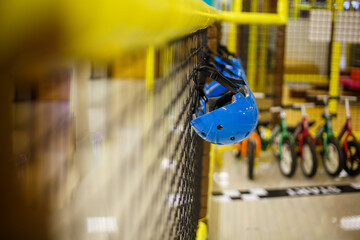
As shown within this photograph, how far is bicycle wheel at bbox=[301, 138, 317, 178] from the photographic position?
3523mm

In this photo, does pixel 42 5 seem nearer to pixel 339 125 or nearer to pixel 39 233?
pixel 39 233

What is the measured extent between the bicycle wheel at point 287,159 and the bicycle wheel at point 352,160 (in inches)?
20.7

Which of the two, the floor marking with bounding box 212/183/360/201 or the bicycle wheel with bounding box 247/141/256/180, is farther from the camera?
the bicycle wheel with bounding box 247/141/256/180

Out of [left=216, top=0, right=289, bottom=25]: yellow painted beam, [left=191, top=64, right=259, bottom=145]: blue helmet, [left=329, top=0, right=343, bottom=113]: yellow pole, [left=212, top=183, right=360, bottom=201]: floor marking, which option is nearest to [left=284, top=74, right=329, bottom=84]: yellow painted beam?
[left=329, top=0, right=343, bottom=113]: yellow pole

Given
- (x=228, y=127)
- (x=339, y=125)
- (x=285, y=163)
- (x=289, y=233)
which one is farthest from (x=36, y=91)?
(x=339, y=125)

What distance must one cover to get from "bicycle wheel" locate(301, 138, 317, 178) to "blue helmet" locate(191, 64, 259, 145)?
101 inches

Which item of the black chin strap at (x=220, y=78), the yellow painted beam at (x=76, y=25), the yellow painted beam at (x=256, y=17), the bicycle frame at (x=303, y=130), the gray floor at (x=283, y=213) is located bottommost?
the gray floor at (x=283, y=213)

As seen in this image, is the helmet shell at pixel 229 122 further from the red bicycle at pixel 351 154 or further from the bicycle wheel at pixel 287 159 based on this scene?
the red bicycle at pixel 351 154

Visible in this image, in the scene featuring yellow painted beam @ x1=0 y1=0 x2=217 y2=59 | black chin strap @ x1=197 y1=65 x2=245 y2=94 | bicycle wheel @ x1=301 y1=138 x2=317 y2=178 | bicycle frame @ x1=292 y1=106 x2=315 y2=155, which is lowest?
bicycle wheel @ x1=301 y1=138 x2=317 y2=178

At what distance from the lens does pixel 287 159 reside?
3707mm

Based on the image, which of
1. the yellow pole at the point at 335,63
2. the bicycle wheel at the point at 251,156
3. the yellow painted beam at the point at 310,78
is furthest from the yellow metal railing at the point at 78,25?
the yellow painted beam at the point at 310,78

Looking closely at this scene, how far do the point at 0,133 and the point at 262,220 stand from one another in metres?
2.92

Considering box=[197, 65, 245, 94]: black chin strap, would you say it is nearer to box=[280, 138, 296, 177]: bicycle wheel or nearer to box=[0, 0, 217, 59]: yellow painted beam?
box=[0, 0, 217, 59]: yellow painted beam

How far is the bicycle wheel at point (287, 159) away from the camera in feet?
11.6
